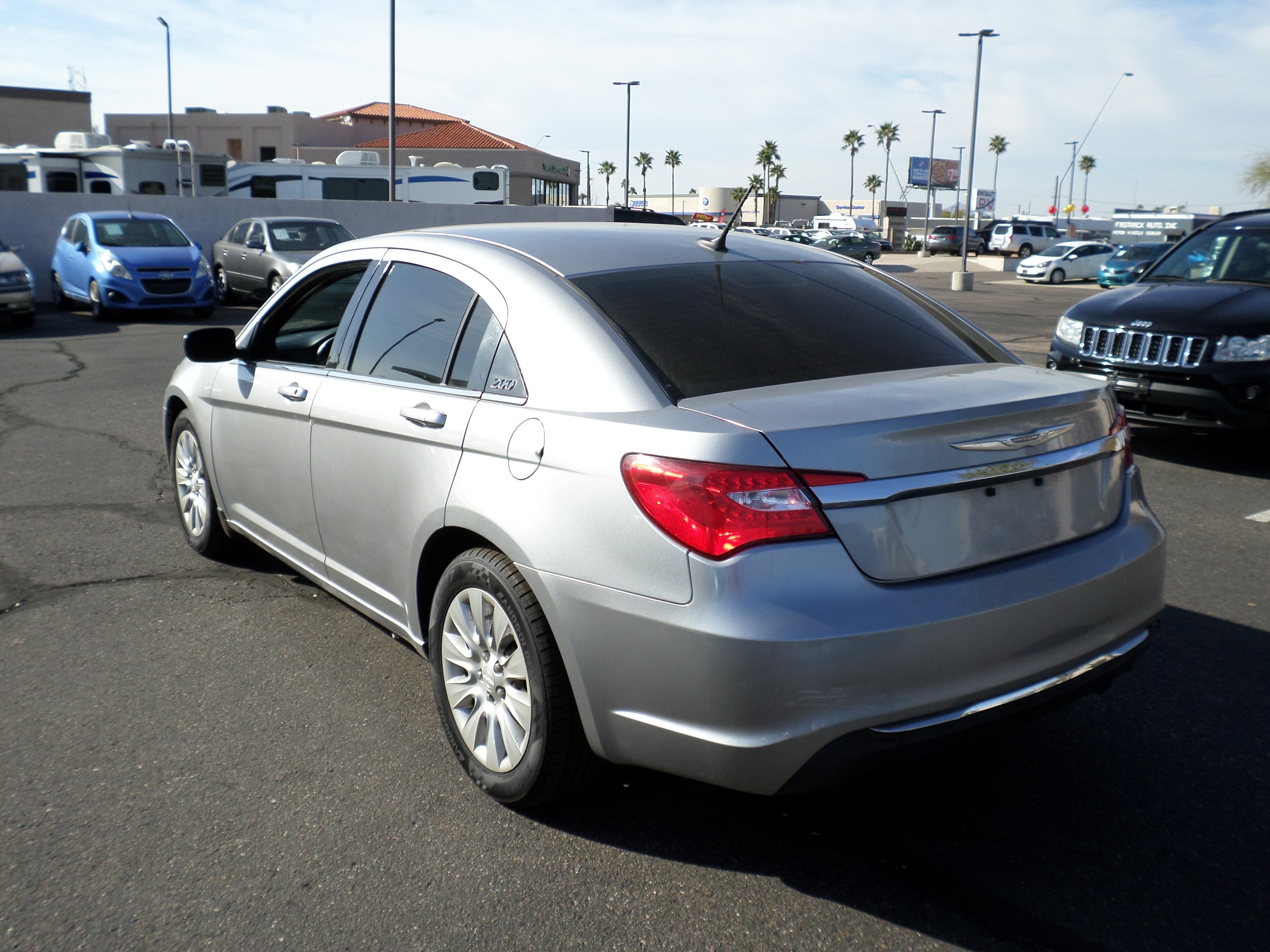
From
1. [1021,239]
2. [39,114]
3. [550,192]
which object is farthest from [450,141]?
[1021,239]

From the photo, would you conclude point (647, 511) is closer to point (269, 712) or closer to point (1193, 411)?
point (269, 712)

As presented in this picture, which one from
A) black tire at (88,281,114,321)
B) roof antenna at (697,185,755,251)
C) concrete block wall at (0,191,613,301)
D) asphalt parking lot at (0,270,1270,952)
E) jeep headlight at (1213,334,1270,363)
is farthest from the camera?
concrete block wall at (0,191,613,301)

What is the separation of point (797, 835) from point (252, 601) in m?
2.80

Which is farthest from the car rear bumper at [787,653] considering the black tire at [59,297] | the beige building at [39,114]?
the beige building at [39,114]

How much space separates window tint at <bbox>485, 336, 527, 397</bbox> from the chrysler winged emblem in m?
1.18

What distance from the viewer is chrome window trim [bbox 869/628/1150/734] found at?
2508mm

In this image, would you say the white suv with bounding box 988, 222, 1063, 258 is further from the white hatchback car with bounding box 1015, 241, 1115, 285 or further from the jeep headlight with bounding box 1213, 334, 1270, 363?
the jeep headlight with bounding box 1213, 334, 1270, 363

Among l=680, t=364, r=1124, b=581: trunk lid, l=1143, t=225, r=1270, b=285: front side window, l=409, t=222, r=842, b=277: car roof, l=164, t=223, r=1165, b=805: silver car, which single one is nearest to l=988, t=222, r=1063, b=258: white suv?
l=1143, t=225, r=1270, b=285: front side window

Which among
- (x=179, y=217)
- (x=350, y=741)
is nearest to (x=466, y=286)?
(x=350, y=741)

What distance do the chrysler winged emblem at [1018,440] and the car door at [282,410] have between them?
2.29 meters

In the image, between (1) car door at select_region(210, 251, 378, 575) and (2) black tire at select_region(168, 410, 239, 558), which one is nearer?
(1) car door at select_region(210, 251, 378, 575)

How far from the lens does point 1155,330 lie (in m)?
7.38

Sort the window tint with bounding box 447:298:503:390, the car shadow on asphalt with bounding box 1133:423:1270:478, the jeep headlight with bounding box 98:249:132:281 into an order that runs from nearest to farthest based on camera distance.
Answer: the window tint with bounding box 447:298:503:390
the car shadow on asphalt with bounding box 1133:423:1270:478
the jeep headlight with bounding box 98:249:132:281

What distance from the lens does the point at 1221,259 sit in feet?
27.2
